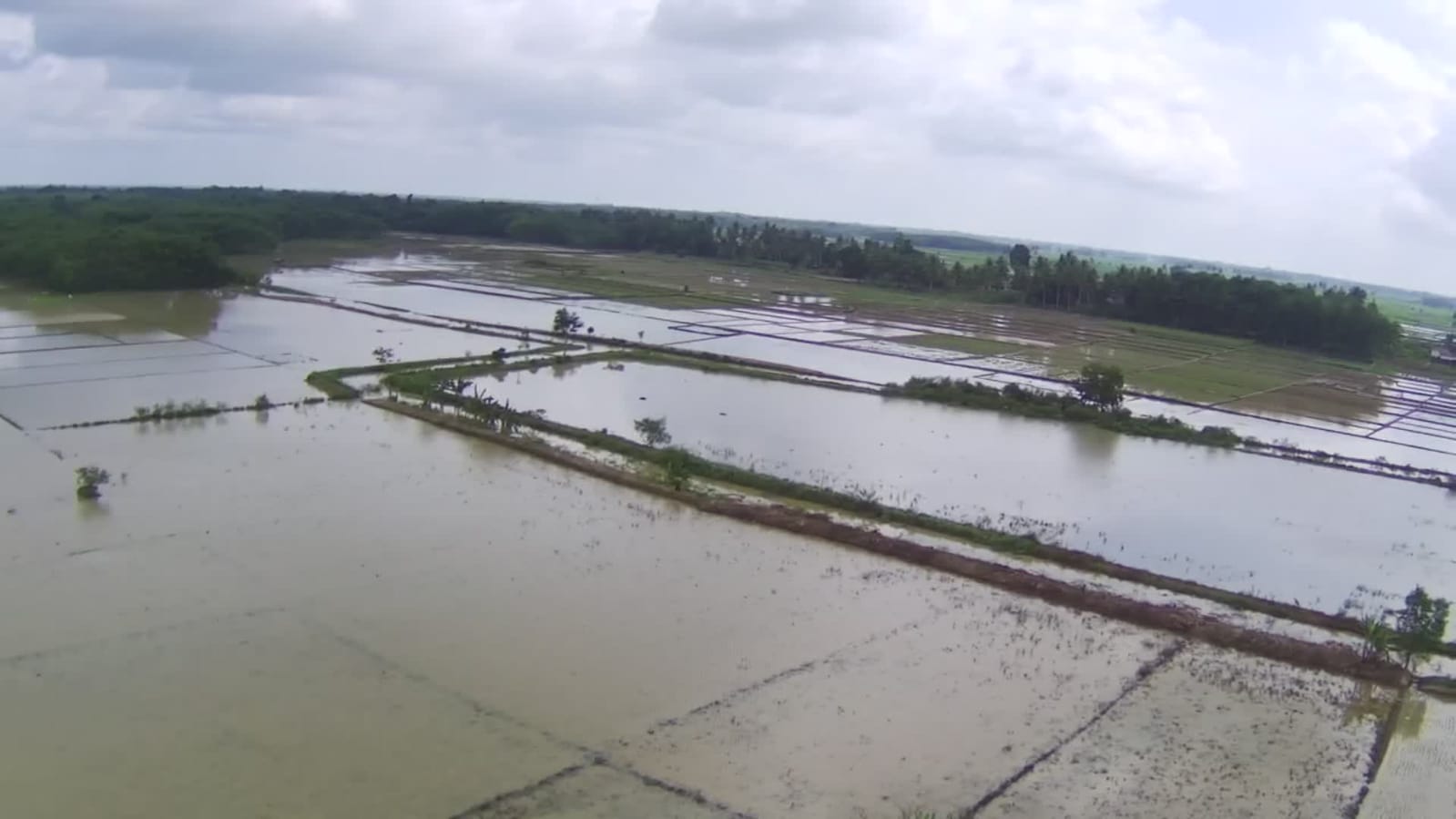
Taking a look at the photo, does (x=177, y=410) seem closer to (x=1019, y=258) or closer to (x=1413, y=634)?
(x=1413, y=634)

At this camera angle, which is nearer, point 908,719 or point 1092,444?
point 908,719

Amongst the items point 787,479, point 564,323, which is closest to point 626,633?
point 787,479

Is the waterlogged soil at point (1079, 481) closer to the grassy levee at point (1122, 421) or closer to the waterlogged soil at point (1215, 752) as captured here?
the grassy levee at point (1122, 421)

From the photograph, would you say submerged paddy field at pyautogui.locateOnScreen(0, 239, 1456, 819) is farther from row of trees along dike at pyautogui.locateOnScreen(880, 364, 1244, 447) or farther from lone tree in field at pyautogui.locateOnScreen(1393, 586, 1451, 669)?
row of trees along dike at pyautogui.locateOnScreen(880, 364, 1244, 447)

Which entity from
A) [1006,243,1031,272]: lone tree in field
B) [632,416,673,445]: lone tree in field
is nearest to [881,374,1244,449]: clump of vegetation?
[632,416,673,445]: lone tree in field

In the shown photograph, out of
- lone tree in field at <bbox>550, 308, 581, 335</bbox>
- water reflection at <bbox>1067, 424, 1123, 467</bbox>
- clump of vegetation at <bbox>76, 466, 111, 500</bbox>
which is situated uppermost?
lone tree in field at <bbox>550, 308, 581, 335</bbox>

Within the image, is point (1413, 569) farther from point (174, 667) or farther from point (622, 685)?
point (174, 667)
